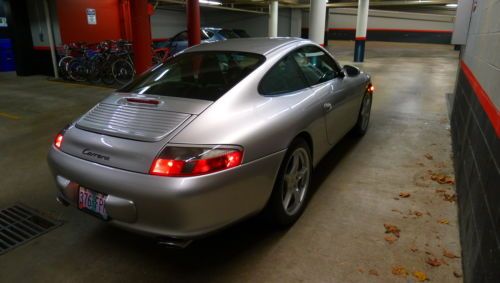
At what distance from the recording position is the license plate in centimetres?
195

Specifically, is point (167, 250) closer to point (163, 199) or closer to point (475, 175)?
point (163, 199)

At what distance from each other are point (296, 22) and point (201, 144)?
23499 millimetres

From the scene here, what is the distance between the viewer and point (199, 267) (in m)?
2.16

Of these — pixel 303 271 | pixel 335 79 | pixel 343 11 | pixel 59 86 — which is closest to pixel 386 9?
pixel 343 11

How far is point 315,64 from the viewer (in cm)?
332

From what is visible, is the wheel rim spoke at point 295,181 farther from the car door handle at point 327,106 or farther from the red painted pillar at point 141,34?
the red painted pillar at point 141,34

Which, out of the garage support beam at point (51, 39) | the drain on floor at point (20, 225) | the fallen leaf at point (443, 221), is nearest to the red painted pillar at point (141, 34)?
the drain on floor at point (20, 225)

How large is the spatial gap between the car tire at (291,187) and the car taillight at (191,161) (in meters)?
0.55

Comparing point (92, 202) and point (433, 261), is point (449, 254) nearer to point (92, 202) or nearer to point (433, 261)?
point (433, 261)

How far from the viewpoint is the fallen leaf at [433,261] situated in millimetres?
2146

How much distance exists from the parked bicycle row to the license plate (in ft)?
25.2

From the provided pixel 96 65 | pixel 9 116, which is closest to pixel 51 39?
pixel 96 65

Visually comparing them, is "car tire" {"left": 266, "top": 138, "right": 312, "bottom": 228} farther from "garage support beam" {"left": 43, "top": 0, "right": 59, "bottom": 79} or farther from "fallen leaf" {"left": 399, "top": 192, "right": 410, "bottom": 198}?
"garage support beam" {"left": 43, "top": 0, "right": 59, "bottom": 79}

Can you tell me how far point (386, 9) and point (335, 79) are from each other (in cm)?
2597
